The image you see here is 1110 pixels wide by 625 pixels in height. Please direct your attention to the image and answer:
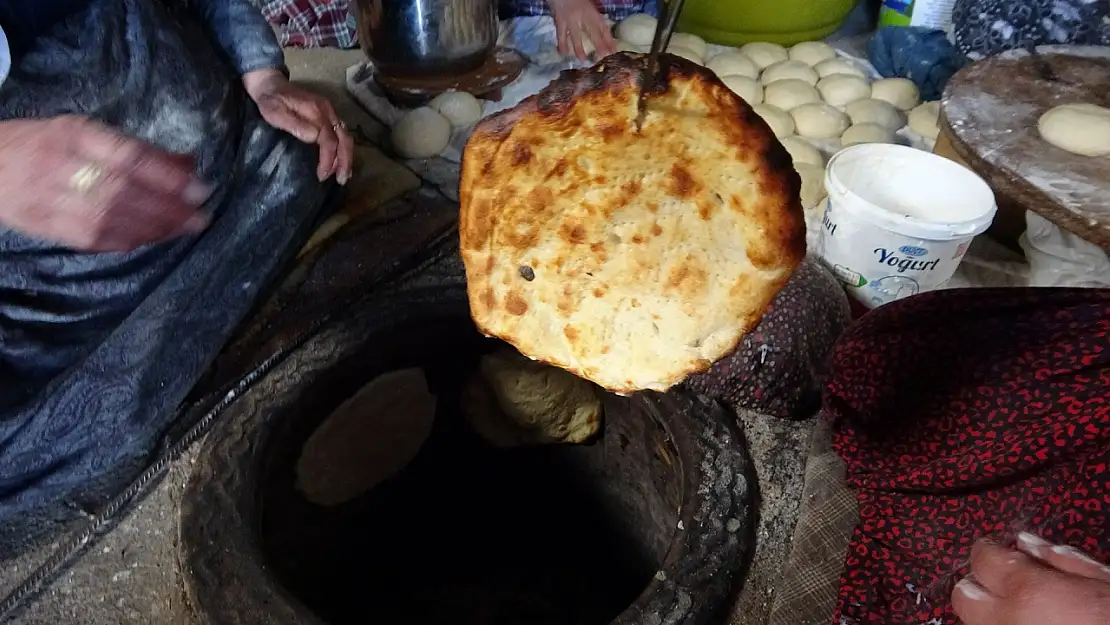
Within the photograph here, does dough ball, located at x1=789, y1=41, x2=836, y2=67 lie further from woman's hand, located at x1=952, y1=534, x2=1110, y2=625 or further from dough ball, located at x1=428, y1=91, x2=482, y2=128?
woman's hand, located at x1=952, y1=534, x2=1110, y2=625

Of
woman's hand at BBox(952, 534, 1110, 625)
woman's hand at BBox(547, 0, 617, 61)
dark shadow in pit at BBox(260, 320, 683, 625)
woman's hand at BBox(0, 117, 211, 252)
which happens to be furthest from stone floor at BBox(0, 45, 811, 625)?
woman's hand at BBox(547, 0, 617, 61)

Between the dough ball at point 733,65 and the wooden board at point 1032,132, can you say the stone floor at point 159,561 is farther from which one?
the dough ball at point 733,65

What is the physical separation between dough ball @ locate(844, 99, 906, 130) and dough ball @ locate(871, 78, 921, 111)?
4 centimetres

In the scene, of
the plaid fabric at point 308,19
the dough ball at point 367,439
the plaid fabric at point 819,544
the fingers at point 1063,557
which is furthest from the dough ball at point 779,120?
the fingers at point 1063,557

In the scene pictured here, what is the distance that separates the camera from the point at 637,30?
2580 mm

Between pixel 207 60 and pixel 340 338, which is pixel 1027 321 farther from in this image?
pixel 207 60

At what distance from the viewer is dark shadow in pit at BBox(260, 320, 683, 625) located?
4.75 ft

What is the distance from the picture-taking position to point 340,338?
4.53 feet

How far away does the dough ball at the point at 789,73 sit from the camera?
2.46m

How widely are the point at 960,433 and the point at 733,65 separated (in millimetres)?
1723

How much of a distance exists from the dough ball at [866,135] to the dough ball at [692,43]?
65 centimetres

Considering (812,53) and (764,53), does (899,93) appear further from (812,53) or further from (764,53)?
(764,53)

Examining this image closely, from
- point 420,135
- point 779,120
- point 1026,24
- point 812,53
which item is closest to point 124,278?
point 420,135

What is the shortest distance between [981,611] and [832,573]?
35 centimetres
